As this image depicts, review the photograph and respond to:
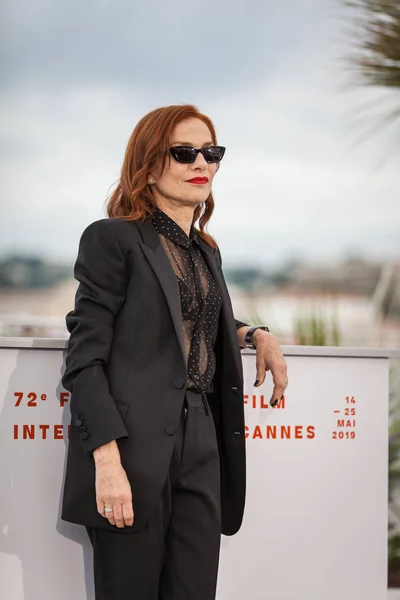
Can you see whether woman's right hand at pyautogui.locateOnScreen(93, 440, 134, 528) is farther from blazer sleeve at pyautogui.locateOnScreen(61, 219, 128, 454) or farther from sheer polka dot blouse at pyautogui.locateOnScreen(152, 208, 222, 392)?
sheer polka dot blouse at pyautogui.locateOnScreen(152, 208, 222, 392)

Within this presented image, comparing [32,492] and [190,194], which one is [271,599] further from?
[190,194]

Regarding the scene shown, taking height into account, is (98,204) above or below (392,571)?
above

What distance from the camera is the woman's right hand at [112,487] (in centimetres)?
151

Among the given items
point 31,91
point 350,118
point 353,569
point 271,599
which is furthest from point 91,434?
point 350,118

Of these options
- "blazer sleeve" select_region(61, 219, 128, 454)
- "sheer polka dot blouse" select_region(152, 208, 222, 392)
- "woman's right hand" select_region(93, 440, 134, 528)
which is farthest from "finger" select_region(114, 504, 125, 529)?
"sheer polka dot blouse" select_region(152, 208, 222, 392)

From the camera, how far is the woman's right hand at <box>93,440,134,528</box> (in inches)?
59.3

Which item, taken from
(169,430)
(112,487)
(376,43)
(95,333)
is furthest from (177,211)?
(376,43)

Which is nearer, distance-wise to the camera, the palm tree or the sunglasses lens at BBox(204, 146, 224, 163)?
the sunglasses lens at BBox(204, 146, 224, 163)

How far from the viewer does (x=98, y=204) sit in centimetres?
361

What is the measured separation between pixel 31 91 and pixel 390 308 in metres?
2.05

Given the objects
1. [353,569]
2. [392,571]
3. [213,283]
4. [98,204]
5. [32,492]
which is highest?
[98,204]

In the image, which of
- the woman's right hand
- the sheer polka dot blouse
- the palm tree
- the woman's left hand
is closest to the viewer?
the woman's right hand

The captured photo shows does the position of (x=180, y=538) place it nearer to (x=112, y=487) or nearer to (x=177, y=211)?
(x=112, y=487)

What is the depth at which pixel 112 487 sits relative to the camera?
4.94 feet
